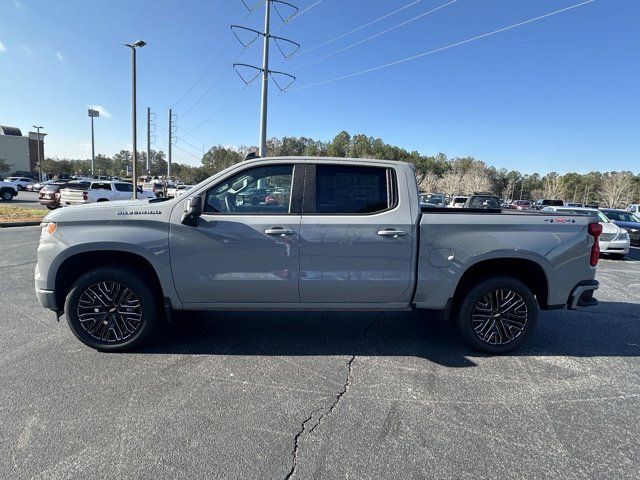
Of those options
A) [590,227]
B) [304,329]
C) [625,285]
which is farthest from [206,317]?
[625,285]

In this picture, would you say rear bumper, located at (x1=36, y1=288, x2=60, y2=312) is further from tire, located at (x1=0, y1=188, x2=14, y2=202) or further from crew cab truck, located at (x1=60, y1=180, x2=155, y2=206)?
tire, located at (x1=0, y1=188, x2=14, y2=202)

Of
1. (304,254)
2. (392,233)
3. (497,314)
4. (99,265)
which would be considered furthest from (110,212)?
(497,314)

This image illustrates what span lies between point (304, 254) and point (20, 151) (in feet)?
364

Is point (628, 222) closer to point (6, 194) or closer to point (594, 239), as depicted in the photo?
point (594, 239)

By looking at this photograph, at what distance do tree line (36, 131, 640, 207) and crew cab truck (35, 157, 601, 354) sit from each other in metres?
60.3

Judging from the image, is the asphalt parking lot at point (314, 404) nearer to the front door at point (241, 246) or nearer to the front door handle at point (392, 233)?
the front door at point (241, 246)

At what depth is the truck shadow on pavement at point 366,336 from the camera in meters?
4.14

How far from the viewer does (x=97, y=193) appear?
20.1 meters

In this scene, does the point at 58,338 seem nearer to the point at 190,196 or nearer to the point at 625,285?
the point at 190,196

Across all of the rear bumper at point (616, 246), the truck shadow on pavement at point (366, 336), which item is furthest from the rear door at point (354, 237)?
the rear bumper at point (616, 246)

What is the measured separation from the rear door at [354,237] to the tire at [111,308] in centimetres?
159

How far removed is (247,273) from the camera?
382 centimetres

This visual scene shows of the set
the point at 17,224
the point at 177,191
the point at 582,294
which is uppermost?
the point at 177,191

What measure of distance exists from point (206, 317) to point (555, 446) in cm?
398
